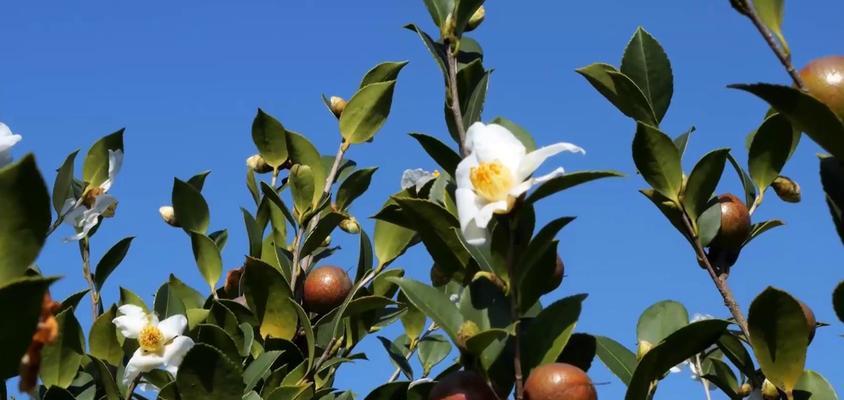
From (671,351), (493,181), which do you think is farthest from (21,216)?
(671,351)

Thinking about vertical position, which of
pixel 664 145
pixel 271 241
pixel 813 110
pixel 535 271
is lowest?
pixel 271 241

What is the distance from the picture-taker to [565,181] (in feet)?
4.40

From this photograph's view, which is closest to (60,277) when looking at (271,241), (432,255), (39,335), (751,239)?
(39,335)

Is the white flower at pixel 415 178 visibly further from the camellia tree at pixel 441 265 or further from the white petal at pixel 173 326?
the white petal at pixel 173 326

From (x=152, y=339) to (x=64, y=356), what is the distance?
0.56ft

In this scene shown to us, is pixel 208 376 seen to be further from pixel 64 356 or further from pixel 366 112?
pixel 366 112

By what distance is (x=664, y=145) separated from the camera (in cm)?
163

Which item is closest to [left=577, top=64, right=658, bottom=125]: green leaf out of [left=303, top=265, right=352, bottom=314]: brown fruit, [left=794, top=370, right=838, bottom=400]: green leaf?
[left=794, top=370, right=838, bottom=400]: green leaf

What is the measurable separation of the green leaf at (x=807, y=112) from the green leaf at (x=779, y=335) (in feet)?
0.73

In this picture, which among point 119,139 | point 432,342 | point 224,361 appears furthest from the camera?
point 432,342

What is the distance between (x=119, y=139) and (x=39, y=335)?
5.87 ft

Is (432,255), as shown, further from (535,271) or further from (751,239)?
(751,239)

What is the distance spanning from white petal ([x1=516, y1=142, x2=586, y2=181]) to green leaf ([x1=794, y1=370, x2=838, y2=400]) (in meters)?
0.54

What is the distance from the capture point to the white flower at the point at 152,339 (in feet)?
6.98
